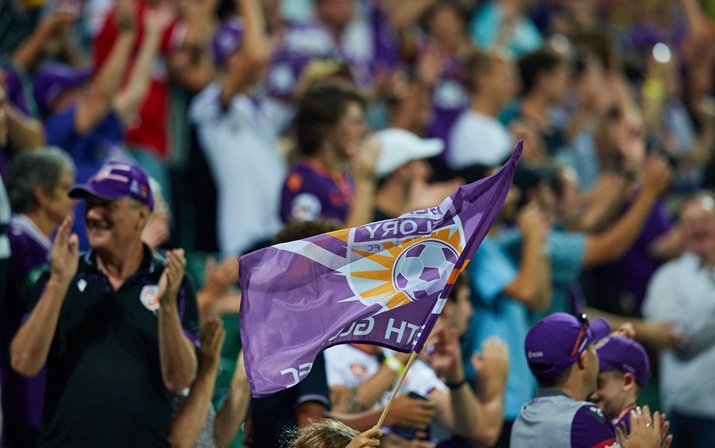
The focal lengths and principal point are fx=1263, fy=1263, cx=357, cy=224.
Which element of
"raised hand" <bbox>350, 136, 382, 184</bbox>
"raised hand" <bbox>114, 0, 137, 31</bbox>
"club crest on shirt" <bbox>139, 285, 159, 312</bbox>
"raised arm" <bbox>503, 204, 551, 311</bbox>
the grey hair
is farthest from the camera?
"raised hand" <bbox>114, 0, 137, 31</bbox>

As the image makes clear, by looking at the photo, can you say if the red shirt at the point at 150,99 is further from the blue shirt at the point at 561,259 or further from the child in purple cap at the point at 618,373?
the child in purple cap at the point at 618,373

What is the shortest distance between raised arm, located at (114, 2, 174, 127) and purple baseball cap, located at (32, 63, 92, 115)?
12.5 inches

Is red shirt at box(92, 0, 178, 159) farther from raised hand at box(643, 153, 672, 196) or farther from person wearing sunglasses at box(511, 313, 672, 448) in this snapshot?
person wearing sunglasses at box(511, 313, 672, 448)

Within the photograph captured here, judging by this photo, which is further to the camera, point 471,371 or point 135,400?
point 471,371

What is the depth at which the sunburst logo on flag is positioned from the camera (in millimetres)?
5363

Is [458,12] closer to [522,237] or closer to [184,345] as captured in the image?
[522,237]

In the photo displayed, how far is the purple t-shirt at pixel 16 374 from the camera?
6.36m

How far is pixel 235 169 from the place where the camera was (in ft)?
32.2

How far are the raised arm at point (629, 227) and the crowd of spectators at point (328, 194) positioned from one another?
0.02 meters

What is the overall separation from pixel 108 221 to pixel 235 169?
4.08 m

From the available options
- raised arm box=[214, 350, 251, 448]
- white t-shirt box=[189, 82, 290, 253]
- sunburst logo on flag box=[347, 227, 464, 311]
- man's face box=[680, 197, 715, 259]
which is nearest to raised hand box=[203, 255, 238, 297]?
raised arm box=[214, 350, 251, 448]

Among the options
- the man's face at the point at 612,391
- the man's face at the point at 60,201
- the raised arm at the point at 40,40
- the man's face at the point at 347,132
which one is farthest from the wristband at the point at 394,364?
the raised arm at the point at 40,40

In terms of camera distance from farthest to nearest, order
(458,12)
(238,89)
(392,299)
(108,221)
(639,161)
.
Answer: (458,12) → (639,161) → (238,89) → (108,221) → (392,299)

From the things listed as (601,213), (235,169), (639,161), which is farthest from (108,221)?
(639,161)
